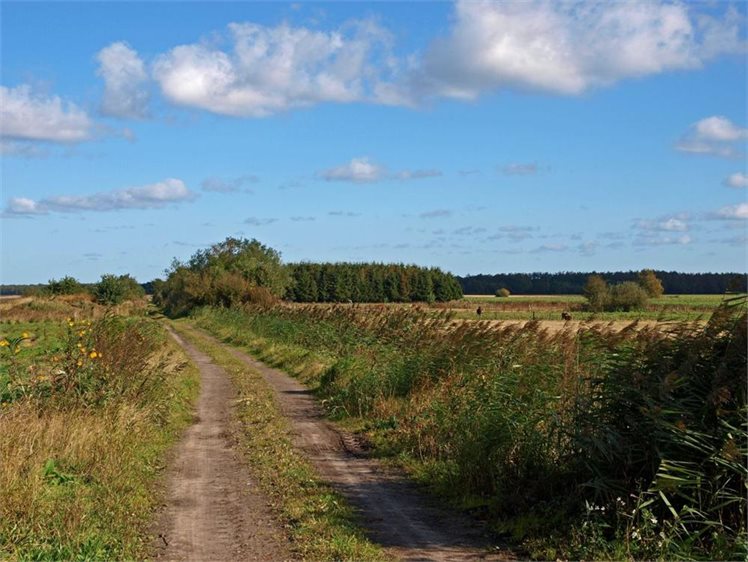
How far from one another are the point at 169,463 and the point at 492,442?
190 inches

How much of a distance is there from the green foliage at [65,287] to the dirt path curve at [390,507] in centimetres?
7192

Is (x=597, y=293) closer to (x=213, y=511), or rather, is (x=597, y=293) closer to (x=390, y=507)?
(x=390, y=507)

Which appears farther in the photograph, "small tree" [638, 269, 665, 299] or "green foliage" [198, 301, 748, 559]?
"small tree" [638, 269, 665, 299]

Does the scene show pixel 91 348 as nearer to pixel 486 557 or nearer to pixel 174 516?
pixel 174 516

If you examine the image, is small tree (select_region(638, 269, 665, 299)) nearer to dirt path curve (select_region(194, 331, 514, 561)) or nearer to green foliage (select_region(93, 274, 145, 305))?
green foliage (select_region(93, 274, 145, 305))

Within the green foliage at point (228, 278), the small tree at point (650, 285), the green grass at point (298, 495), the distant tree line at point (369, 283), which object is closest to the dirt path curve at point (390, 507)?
the green grass at point (298, 495)

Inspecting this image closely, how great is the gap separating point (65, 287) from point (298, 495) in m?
78.0

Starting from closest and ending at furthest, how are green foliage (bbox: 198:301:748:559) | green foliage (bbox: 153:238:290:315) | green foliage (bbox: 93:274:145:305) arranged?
A: green foliage (bbox: 198:301:748:559) → green foliage (bbox: 153:238:290:315) → green foliage (bbox: 93:274:145:305)

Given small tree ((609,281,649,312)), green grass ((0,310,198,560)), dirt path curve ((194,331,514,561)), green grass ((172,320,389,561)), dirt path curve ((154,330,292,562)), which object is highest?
small tree ((609,281,649,312))

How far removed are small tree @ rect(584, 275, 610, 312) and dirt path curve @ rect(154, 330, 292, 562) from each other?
197 feet

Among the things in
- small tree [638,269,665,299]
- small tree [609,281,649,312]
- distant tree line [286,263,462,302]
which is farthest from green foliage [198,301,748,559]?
distant tree line [286,263,462,302]

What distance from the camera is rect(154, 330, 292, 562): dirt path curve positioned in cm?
746

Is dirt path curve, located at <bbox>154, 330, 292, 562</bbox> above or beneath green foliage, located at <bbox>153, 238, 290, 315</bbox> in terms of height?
beneath

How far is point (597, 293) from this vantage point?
72.9m
